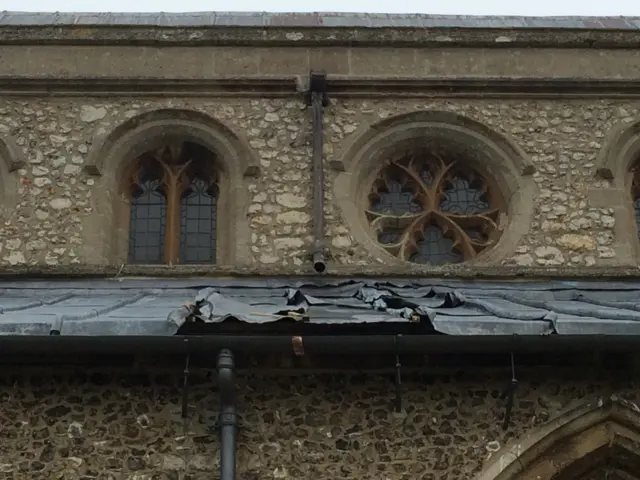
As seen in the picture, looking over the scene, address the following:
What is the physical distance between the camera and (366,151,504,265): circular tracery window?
34.4 ft

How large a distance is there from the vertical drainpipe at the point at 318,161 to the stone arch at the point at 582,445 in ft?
9.41

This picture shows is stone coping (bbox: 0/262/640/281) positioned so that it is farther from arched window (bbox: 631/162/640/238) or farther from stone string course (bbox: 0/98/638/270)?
arched window (bbox: 631/162/640/238)

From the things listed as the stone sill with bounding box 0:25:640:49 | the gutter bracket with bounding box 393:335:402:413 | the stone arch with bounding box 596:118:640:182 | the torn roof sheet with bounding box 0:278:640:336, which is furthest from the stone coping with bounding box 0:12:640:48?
the gutter bracket with bounding box 393:335:402:413

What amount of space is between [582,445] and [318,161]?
393cm

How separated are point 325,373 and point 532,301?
6.47 feet

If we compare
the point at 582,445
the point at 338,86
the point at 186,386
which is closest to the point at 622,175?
the point at 338,86

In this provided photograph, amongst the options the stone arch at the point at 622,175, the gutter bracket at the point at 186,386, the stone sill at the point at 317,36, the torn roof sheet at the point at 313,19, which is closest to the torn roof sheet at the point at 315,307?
the gutter bracket at the point at 186,386

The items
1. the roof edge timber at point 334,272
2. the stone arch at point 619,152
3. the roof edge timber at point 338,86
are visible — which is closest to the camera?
the roof edge timber at point 334,272

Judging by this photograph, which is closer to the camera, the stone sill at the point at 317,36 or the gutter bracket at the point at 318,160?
the gutter bracket at the point at 318,160

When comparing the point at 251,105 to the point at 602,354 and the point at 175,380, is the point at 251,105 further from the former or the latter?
the point at 602,354

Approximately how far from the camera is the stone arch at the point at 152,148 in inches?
401

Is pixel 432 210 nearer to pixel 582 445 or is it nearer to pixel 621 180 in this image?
pixel 621 180

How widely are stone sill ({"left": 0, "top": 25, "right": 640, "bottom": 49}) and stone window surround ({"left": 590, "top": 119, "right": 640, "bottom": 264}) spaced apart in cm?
110

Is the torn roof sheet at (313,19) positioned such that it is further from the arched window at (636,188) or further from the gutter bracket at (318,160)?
the arched window at (636,188)
